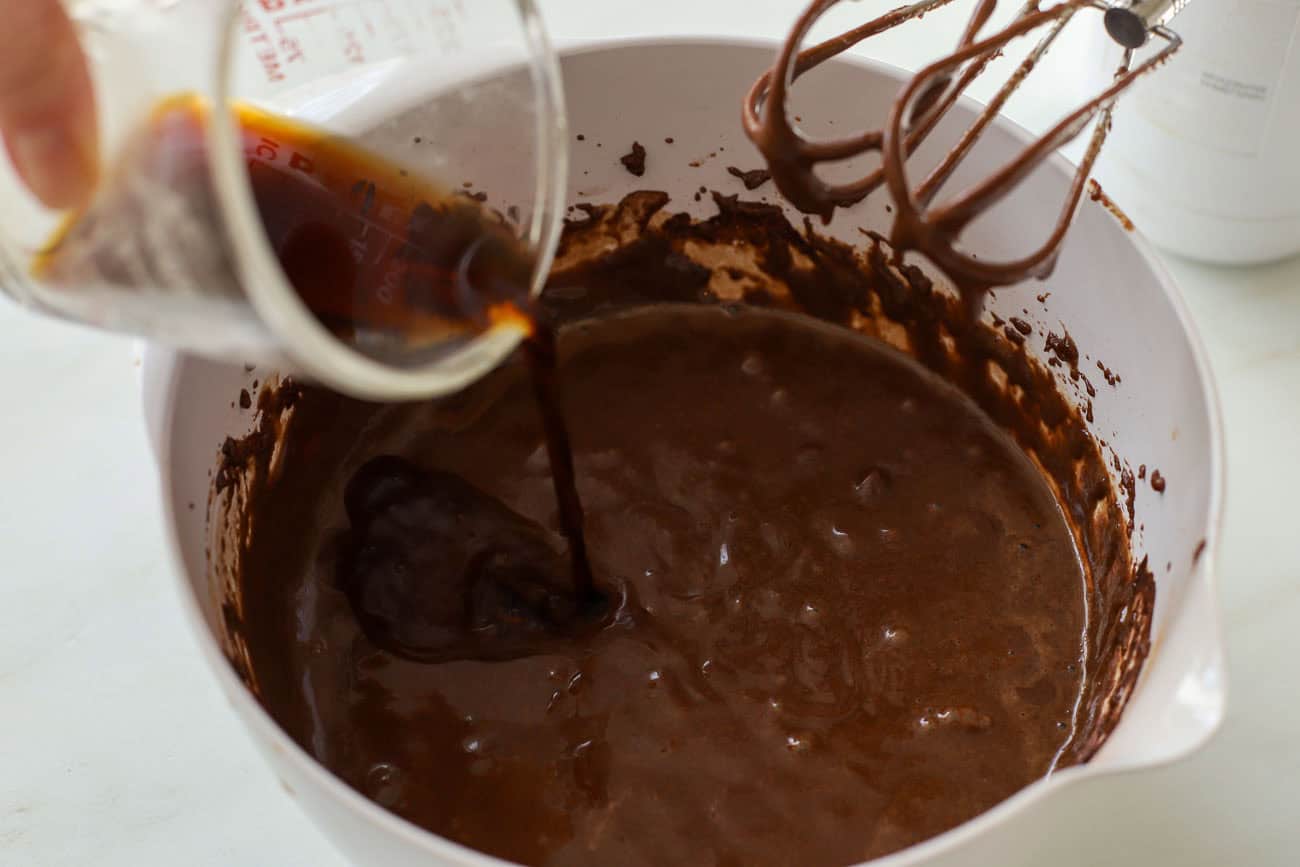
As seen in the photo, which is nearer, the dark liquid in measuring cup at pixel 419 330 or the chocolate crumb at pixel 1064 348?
the dark liquid in measuring cup at pixel 419 330

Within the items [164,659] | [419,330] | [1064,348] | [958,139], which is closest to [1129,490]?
[1064,348]

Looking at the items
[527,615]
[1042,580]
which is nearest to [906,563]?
[1042,580]

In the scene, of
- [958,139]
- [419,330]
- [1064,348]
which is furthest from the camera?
[1064,348]

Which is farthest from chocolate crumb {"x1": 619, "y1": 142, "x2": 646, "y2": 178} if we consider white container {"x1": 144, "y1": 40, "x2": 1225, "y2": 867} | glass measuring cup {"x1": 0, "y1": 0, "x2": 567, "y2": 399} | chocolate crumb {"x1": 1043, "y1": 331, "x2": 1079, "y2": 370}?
chocolate crumb {"x1": 1043, "y1": 331, "x2": 1079, "y2": 370}

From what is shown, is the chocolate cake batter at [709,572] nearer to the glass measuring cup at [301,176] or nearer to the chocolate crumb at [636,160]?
the chocolate crumb at [636,160]

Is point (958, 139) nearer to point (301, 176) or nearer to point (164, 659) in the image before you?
point (301, 176)

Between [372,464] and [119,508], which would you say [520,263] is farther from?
[119,508]

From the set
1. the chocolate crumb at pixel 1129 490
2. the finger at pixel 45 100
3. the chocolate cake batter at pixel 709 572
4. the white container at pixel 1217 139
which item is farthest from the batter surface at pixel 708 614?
the finger at pixel 45 100
